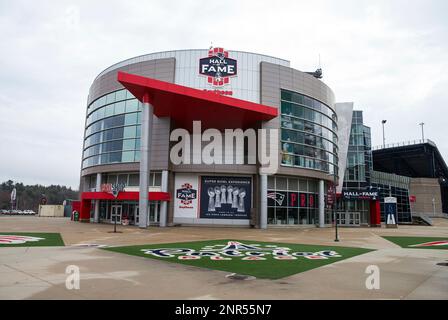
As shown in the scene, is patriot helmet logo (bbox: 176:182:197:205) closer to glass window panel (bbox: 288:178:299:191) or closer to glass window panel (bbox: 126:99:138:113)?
glass window panel (bbox: 126:99:138:113)

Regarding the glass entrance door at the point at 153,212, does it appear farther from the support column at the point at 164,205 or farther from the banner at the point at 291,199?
the banner at the point at 291,199

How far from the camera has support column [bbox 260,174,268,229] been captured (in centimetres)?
3909

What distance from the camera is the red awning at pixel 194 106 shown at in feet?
108

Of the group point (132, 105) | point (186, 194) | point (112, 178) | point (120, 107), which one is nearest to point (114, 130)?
point (120, 107)

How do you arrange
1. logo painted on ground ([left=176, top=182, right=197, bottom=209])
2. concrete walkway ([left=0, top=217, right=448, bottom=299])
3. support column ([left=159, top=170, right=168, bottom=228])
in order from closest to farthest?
concrete walkway ([left=0, top=217, right=448, bottom=299]) → support column ([left=159, top=170, right=168, bottom=228]) → logo painted on ground ([left=176, top=182, right=197, bottom=209])

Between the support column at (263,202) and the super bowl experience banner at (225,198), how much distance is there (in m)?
1.93

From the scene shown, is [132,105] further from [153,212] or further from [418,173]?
[418,173]

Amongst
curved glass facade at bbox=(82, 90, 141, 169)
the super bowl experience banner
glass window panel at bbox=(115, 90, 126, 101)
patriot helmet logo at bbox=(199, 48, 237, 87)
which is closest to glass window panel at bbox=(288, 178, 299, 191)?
the super bowl experience banner

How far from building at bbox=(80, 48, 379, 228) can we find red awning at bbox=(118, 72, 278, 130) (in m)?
0.14

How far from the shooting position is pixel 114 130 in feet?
145

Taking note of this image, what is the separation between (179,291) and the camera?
8.14 m

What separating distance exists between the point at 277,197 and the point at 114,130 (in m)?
22.9

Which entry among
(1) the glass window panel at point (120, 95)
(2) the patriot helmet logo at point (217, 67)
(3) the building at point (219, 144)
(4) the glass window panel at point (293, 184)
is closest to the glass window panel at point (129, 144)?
(3) the building at point (219, 144)
